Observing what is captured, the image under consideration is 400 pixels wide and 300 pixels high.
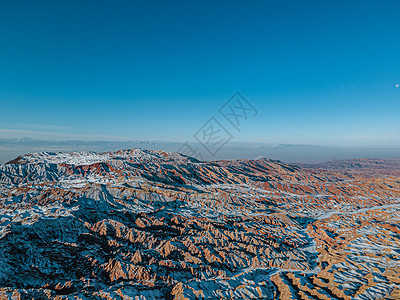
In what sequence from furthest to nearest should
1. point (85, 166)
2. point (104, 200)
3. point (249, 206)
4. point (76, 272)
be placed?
point (85, 166)
point (249, 206)
point (104, 200)
point (76, 272)

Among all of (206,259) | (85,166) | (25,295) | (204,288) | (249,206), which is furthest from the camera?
(85,166)

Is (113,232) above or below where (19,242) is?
below

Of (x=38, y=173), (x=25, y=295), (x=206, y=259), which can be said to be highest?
(x=38, y=173)

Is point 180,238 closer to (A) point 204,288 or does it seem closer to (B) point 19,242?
(A) point 204,288

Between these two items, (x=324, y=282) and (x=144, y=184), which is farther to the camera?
(x=144, y=184)

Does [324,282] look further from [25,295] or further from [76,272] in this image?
[25,295]

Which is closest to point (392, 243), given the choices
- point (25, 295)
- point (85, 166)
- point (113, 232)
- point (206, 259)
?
point (206, 259)

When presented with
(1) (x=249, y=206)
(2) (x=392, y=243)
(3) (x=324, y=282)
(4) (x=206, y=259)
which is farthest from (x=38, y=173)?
(2) (x=392, y=243)
